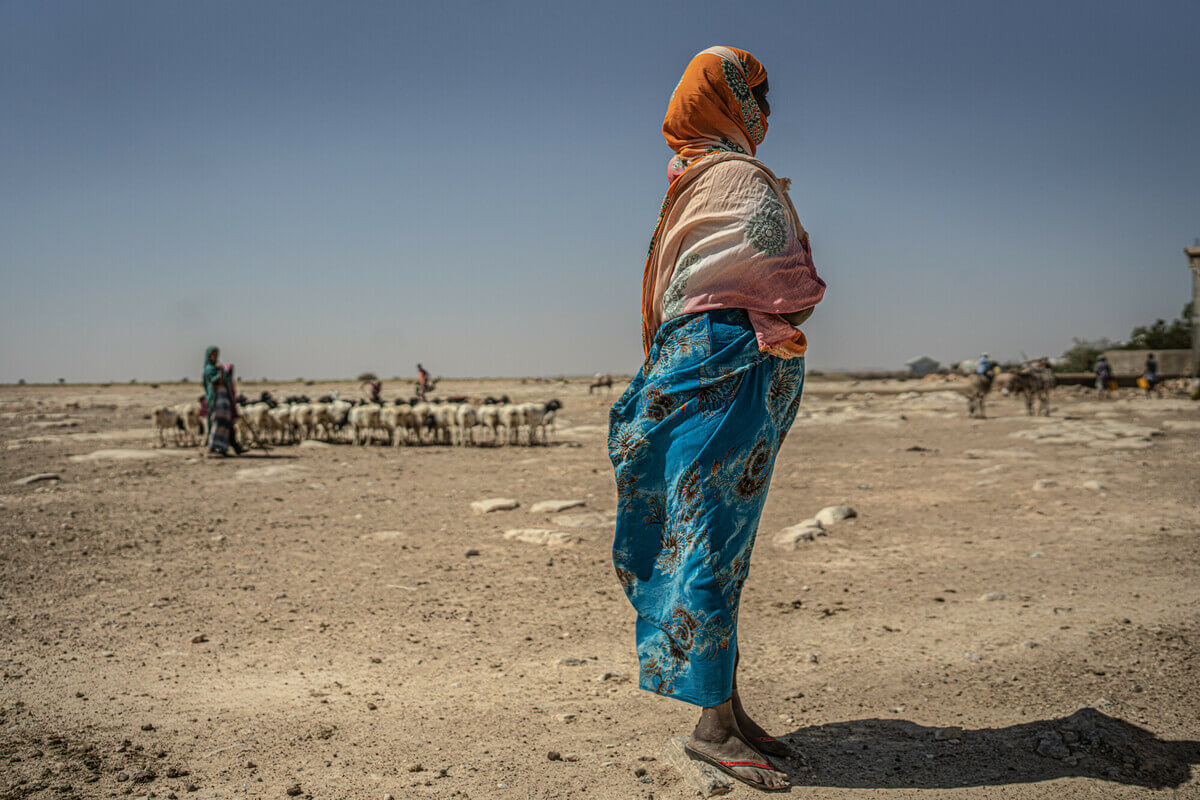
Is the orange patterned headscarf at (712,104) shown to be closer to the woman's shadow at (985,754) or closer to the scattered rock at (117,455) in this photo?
the woman's shadow at (985,754)

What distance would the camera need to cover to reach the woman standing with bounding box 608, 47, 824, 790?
2350 millimetres

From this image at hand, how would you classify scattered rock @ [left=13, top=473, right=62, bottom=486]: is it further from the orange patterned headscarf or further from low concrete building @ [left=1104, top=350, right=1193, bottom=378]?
low concrete building @ [left=1104, top=350, right=1193, bottom=378]

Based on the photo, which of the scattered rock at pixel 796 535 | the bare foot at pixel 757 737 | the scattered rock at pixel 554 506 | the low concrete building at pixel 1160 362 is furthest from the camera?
the low concrete building at pixel 1160 362

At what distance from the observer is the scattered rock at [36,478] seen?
31.6 feet

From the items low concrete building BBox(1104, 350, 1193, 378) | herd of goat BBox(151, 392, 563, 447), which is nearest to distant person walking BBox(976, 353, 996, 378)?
herd of goat BBox(151, 392, 563, 447)

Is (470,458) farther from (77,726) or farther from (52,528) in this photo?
(77,726)

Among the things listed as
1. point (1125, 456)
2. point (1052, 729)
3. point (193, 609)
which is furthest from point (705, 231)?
point (1125, 456)

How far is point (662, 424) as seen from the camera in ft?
8.03

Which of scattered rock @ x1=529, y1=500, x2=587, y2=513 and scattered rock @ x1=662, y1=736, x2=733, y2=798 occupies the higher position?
scattered rock @ x1=662, y1=736, x2=733, y2=798

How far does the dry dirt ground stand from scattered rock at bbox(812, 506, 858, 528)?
0.11 metres

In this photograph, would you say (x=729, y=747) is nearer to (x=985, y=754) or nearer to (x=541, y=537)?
(x=985, y=754)

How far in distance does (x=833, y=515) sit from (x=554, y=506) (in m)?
2.81

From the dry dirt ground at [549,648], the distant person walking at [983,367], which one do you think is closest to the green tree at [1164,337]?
the distant person walking at [983,367]

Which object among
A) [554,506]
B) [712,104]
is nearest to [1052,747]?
[712,104]
